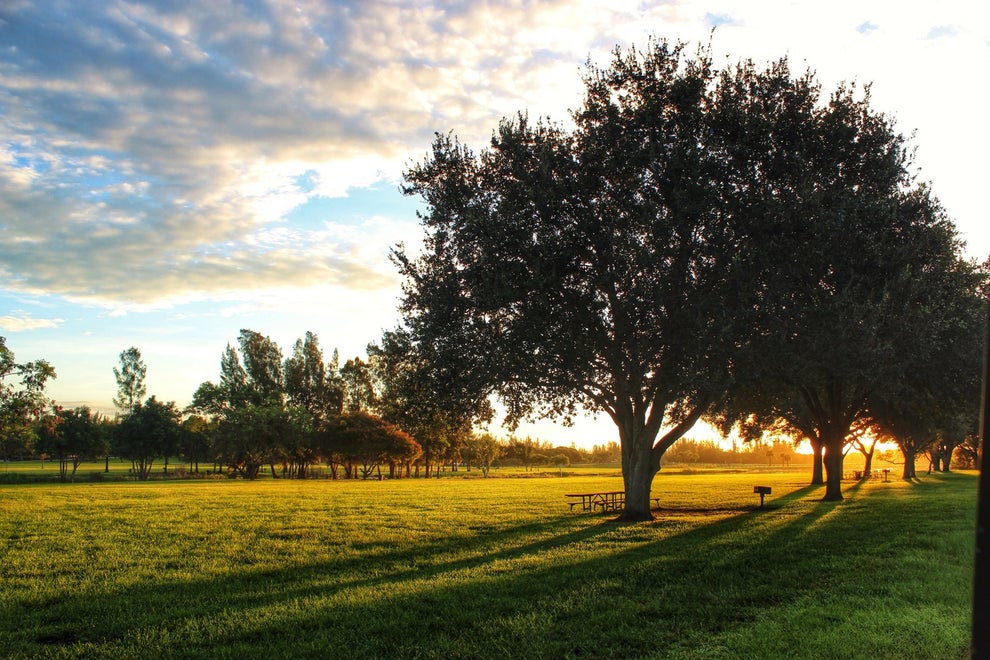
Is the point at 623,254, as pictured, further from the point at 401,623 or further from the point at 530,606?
the point at 401,623

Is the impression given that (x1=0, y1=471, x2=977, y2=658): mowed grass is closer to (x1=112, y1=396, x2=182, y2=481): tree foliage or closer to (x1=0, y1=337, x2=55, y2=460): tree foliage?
(x1=0, y1=337, x2=55, y2=460): tree foliage

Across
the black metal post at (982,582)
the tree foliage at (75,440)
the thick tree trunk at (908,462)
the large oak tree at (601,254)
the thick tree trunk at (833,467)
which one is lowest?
the tree foliage at (75,440)

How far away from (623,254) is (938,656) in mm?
15435

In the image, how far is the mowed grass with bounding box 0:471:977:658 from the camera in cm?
958

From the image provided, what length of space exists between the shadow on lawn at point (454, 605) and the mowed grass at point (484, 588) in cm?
5

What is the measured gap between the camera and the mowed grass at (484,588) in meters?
9.58

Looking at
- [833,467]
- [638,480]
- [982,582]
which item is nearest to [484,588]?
[982,582]

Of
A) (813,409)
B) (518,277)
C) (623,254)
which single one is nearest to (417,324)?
(518,277)

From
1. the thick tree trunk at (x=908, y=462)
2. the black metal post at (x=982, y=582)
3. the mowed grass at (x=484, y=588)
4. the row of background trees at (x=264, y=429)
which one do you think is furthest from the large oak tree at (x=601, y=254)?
the thick tree trunk at (x=908, y=462)

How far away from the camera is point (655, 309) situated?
73.8 feet

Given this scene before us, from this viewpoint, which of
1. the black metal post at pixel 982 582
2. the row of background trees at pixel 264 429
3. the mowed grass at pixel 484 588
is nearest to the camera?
the black metal post at pixel 982 582

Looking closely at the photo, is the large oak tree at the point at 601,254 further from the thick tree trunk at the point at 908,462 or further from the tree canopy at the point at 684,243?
the thick tree trunk at the point at 908,462

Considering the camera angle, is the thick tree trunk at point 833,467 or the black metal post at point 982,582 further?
the thick tree trunk at point 833,467

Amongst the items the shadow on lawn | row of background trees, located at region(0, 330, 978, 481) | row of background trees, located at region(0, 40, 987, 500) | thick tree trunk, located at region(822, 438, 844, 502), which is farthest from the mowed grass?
row of background trees, located at region(0, 330, 978, 481)
